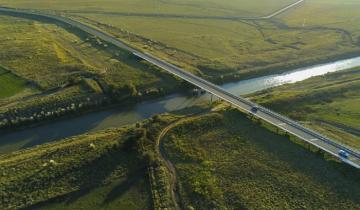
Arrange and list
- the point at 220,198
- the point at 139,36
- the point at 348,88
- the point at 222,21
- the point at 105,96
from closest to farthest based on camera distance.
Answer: the point at 220,198 < the point at 105,96 < the point at 348,88 < the point at 139,36 < the point at 222,21

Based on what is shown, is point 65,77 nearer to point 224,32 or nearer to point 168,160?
point 168,160

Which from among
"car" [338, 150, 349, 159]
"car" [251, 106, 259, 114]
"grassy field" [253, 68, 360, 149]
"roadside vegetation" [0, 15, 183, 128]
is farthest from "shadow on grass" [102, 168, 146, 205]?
"grassy field" [253, 68, 360, 149]

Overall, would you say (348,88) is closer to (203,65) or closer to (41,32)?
(203,65)

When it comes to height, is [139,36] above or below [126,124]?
above

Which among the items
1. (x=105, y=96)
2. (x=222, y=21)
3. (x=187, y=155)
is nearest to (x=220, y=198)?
(x=187, y=155)

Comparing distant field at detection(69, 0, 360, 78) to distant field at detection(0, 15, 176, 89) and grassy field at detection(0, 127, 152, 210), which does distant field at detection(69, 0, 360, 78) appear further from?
grassy field at detection(0, 127, 152, 210)

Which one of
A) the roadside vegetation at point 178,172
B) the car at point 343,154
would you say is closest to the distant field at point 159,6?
the roadside vegetation at point 178,172

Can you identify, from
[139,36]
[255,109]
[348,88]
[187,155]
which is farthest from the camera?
[139,36]
